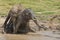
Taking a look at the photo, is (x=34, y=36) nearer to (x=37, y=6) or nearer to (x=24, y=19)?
(x=24, y=19)

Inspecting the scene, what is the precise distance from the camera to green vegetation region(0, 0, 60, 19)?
16.1 m

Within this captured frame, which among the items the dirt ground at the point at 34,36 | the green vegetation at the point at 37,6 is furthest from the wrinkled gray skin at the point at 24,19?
the green vegetation at the point at 37,6

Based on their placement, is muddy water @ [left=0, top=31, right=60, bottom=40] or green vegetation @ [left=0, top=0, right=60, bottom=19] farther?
green vegetation @ [left=0, top=0, right=60, bottom=19]

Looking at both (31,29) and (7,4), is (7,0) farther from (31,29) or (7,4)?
(31,29)

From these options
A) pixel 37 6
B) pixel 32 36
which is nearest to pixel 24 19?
pixel 32 36

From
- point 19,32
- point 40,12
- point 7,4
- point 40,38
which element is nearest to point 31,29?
point 19,32

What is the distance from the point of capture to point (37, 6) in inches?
700

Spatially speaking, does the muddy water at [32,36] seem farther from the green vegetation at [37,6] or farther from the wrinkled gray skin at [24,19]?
the green vegetation at [37,6]

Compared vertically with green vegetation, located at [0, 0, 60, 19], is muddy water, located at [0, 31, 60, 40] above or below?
below

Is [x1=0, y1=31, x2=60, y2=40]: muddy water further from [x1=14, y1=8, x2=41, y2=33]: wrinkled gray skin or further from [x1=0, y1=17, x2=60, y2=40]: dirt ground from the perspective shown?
[x1=14, y1=8, x2=41, y2=33]: wrinkled gray skin

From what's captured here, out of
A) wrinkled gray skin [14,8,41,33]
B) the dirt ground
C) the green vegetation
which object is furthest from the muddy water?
the green vegetation

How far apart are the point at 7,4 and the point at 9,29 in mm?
7483

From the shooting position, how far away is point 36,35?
1009 cm

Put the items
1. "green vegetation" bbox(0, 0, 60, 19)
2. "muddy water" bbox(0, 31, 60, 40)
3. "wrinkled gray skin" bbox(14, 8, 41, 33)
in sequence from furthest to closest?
"green vegetation" bbox(0, 0, 60, 19)
"wrinkled gray skin" bbox(14, 8, 41, 33)
"muddy water" bbox(0, 31, 60, 40)
